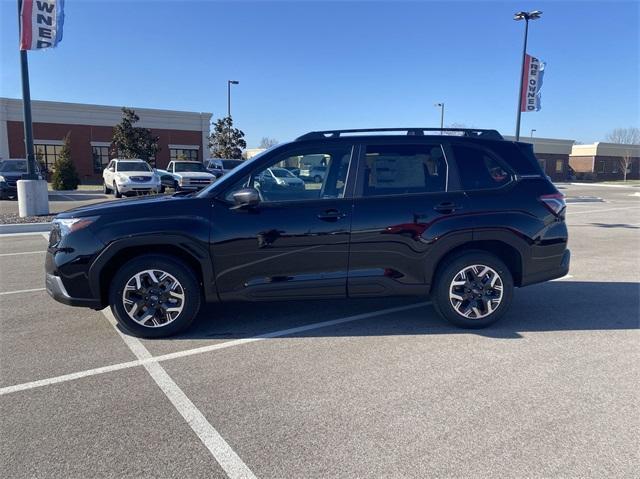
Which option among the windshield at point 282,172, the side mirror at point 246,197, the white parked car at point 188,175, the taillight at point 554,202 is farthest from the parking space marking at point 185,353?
the white parked car at point 188,175

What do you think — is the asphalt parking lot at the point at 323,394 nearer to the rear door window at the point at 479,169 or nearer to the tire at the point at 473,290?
the tire at the point at 473,290

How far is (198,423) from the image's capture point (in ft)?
9.71

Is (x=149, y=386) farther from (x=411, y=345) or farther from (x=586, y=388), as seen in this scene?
(x=586, y=388)

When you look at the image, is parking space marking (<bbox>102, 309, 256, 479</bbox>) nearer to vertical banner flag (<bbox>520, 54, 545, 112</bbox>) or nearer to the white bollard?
the white bollard

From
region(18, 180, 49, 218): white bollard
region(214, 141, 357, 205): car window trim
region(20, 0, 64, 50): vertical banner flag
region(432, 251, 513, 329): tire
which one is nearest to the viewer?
region(214, 141, 357, 205): car window trim

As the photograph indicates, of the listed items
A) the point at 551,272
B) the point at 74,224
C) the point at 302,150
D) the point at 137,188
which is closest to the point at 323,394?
the point at 302,150

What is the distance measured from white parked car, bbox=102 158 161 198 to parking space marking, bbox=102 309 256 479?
1699cm

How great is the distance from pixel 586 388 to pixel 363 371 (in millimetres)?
1664

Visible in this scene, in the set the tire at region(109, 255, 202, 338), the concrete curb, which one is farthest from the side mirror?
the concrete curb

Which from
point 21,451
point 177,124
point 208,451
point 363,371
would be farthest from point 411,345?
point 177,124

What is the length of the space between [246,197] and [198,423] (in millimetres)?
1967

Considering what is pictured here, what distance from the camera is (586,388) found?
3.44 meters

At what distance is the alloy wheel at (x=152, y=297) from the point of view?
4242 mm

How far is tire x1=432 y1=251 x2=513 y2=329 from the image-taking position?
4605mm
